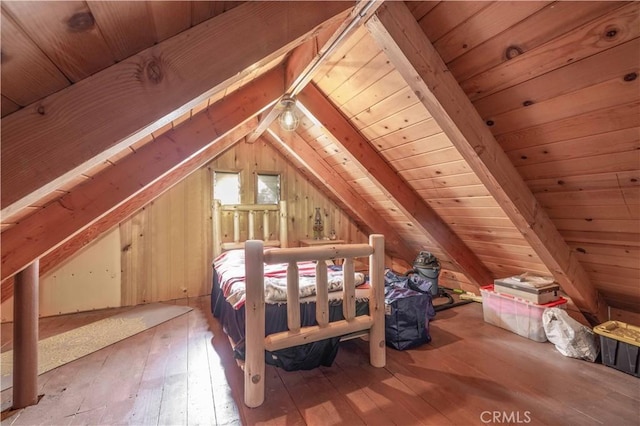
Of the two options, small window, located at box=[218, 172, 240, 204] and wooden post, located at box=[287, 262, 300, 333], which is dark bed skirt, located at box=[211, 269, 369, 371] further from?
small window, located at box=[218, 172, 240, 204]

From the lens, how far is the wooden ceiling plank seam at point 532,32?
1065 mm

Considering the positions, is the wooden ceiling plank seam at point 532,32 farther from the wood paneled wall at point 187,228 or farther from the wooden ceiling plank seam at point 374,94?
the wood paneled wall at point 187,228

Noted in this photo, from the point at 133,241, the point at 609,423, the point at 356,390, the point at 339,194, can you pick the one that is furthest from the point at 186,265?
the point at 609,423

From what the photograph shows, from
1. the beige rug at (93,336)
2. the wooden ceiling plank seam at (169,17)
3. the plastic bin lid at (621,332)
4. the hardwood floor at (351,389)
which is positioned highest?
the wooden ceiling plank seam at (169,17)

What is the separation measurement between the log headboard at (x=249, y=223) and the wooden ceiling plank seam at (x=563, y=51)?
2762 millimetres

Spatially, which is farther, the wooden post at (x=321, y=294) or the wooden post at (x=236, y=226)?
the wooden post at (x=236, y=226)

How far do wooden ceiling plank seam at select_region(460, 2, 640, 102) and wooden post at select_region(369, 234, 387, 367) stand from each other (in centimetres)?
111

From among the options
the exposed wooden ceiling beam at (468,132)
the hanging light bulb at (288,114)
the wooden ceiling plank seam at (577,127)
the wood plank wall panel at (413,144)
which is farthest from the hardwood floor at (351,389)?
the hanging light bulb at (288,114)

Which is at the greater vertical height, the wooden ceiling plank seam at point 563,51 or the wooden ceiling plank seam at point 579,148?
the wooden ceiling plank seam at point 563,51

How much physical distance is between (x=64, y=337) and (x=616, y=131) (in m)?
4.13

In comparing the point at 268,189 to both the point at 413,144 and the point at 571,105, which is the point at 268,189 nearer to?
the point at 413,144

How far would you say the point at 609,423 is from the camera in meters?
1.35

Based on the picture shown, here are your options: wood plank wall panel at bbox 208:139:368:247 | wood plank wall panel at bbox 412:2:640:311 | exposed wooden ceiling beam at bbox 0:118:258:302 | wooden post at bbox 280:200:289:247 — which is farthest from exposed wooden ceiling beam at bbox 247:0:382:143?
wooden post at bbox 280:200:289:247

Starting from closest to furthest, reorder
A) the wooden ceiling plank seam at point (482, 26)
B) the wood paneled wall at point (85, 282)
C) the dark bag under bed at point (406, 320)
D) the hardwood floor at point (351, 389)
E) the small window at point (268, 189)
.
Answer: the wooden ceiling plank seam at point (482, 26)
the hardwood floor at point (351, 389)
the dark bag under bed at point (406, 320)
the wood paneled wall at point (85, 282)
the small window at point (268, 189)
